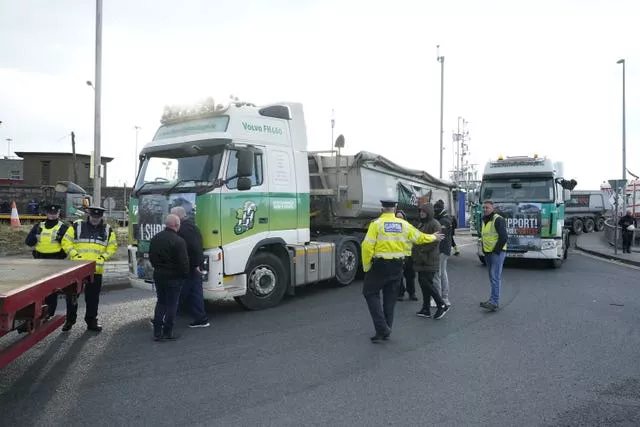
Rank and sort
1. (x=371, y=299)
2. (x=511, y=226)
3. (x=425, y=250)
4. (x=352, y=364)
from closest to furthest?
(x=352, y=364), (x=371, y=299), (x=425, y=250), (x=511, y=226)

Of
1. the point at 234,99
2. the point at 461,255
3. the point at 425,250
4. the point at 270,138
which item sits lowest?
the point at 461,255

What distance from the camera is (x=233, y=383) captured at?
453 centimetres

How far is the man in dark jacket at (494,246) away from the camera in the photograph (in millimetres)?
7501

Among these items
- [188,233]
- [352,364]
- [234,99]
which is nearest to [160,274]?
[188,233]

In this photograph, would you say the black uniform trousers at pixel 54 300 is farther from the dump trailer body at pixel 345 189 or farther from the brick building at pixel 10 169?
the brick building at pixel 10 169

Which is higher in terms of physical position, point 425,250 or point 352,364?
point 425,250

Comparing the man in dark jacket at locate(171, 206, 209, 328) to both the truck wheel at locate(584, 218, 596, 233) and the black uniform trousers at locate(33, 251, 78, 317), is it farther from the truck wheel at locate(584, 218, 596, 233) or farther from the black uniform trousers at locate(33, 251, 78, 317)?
the truck wheel at locate(584, 218, 596, 233)

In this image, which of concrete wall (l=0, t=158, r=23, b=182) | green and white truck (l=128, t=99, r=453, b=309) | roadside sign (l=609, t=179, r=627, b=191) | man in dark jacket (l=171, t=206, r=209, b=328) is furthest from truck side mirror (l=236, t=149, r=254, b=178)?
concrete wall (l=0, t=158, r=23, b=182)

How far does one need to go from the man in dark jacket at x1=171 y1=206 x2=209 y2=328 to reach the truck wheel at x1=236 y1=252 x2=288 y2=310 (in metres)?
0.95

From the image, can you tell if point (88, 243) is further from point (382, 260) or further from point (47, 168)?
point (47, 168)

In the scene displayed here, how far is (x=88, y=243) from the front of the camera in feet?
20.9

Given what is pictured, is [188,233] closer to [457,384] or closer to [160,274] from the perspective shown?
[160,274]

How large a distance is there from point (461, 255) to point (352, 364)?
12.9 metres

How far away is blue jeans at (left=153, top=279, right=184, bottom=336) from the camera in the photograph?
19.7ft
